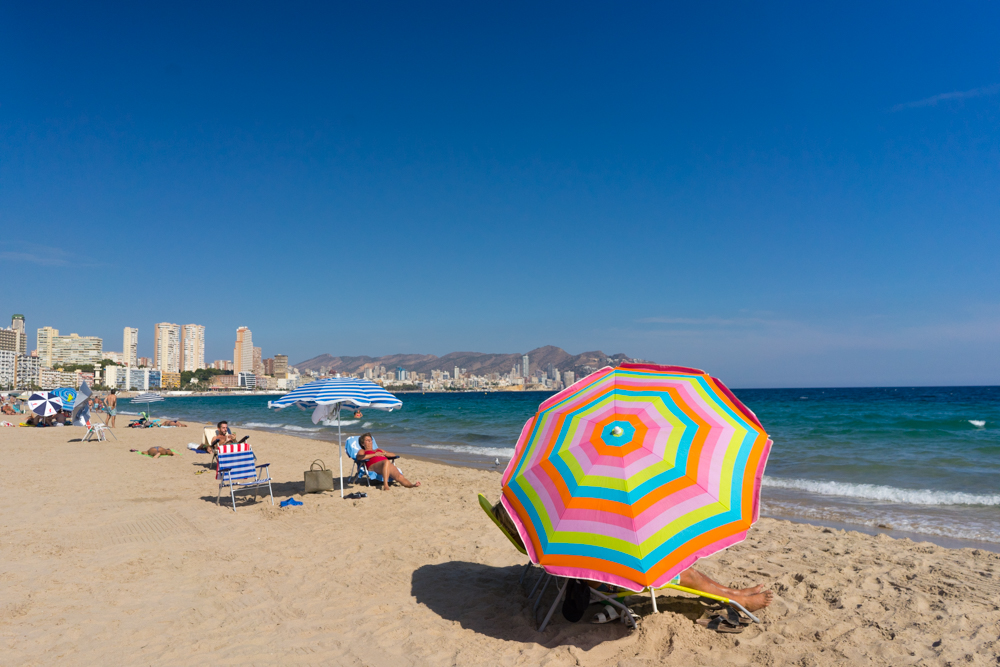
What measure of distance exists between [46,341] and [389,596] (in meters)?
206

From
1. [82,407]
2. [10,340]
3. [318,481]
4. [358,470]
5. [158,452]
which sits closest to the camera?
[318,481]

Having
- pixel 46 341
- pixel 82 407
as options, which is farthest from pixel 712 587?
pixel 46 341

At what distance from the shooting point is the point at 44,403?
840 inches

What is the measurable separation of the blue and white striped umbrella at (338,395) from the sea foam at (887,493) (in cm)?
783

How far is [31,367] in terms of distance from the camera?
13175cm

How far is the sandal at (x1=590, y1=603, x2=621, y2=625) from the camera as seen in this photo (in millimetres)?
3998

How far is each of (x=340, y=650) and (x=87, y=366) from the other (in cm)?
16254

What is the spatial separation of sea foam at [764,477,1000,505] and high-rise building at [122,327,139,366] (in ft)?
710

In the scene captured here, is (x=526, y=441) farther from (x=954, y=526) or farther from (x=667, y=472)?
(x=954, y=526)

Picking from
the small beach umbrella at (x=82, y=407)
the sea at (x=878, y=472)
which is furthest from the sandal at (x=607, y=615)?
the small beach umbrella at (x=82, y=407)

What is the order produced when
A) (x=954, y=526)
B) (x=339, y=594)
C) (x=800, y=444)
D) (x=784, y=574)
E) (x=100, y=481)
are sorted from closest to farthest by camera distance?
(x=339, y=594) → (x=784, y=574) → (x=954, y=526) → (x=100, y=481) → (x=800, y=444)

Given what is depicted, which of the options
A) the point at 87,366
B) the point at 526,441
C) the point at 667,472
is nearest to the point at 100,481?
the point at 526,441

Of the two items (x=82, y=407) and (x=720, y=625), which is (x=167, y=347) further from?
(x=720, y=625)

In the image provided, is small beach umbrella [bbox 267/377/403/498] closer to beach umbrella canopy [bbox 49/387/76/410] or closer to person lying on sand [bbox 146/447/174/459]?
person lying on sand [bbox 146/447/174/459]
